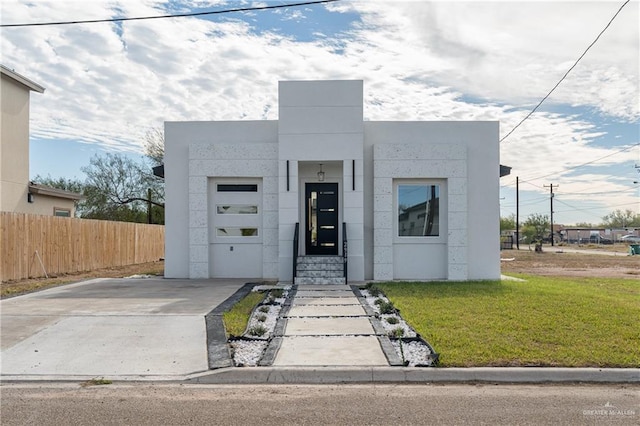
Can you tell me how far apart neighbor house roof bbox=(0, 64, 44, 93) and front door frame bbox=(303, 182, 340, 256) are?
44.1 ft

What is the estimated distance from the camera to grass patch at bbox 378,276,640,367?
21.1 feet

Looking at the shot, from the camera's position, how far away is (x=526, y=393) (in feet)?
18.1

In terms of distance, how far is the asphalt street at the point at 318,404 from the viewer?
Result: 15.7ft

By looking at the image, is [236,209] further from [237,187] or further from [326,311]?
[326,311]

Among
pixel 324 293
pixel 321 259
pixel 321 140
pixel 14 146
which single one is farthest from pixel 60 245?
pixel 324 293

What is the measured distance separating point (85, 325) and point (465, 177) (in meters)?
10.3

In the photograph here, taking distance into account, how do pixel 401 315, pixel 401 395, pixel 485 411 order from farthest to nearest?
pixel 401 315 < pixel 401 395 < pixel 485 411

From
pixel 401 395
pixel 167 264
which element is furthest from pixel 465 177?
pixel 401 395

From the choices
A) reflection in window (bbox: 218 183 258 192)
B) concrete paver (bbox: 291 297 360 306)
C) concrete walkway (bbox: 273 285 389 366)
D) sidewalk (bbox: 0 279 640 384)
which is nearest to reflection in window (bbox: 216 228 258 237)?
reflection in window (bbox: 218 183 258 192)

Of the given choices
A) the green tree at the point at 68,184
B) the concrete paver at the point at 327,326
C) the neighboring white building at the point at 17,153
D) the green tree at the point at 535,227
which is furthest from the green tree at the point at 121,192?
the green tree at the point at 535,227

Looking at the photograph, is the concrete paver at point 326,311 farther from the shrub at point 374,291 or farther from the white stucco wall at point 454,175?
the white stucco wall at point 454,175

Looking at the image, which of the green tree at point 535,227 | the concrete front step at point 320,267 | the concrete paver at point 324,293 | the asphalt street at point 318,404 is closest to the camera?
the asphalt street at point 318,404

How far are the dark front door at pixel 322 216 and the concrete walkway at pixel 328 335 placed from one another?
14.2 ft

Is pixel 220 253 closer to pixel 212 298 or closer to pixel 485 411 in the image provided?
pixel 212 298
